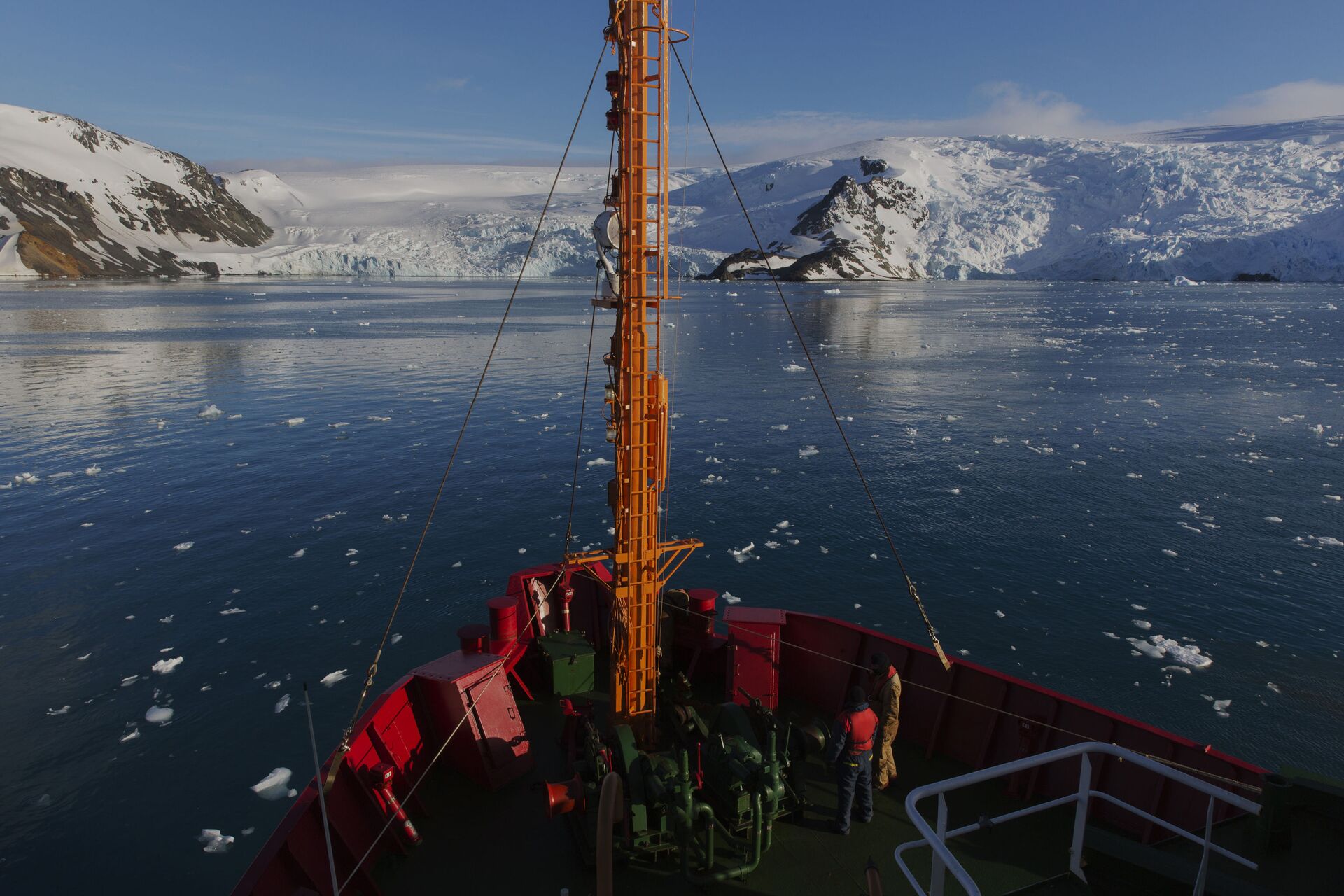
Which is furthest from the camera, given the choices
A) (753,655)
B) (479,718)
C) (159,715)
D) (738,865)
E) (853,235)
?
(853,235)

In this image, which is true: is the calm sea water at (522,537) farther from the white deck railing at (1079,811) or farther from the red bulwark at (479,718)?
the white deck railing at (1079,811)

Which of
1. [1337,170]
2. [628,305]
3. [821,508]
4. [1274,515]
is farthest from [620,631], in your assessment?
[1337,170]

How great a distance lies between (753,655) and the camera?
8852 millimetres

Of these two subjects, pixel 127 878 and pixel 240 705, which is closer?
pixel 127 878

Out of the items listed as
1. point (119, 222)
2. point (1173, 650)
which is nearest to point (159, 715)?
point (1173, 650)

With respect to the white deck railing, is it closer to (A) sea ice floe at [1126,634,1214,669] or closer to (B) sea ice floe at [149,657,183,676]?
(A) sea ice floe at [1126,634,1214,669]

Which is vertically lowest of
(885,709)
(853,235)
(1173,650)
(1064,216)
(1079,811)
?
(1173,650)

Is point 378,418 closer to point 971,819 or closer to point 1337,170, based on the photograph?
point 971,819

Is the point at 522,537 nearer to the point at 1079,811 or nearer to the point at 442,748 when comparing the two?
the point at 442,748

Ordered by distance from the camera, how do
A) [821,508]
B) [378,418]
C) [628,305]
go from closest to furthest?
[628,305] → [821,508] → [378,418]

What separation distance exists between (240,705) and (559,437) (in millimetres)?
18056

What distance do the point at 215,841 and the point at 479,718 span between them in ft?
15.9

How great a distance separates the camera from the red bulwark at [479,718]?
303 inches

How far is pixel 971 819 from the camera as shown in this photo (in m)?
7.34
